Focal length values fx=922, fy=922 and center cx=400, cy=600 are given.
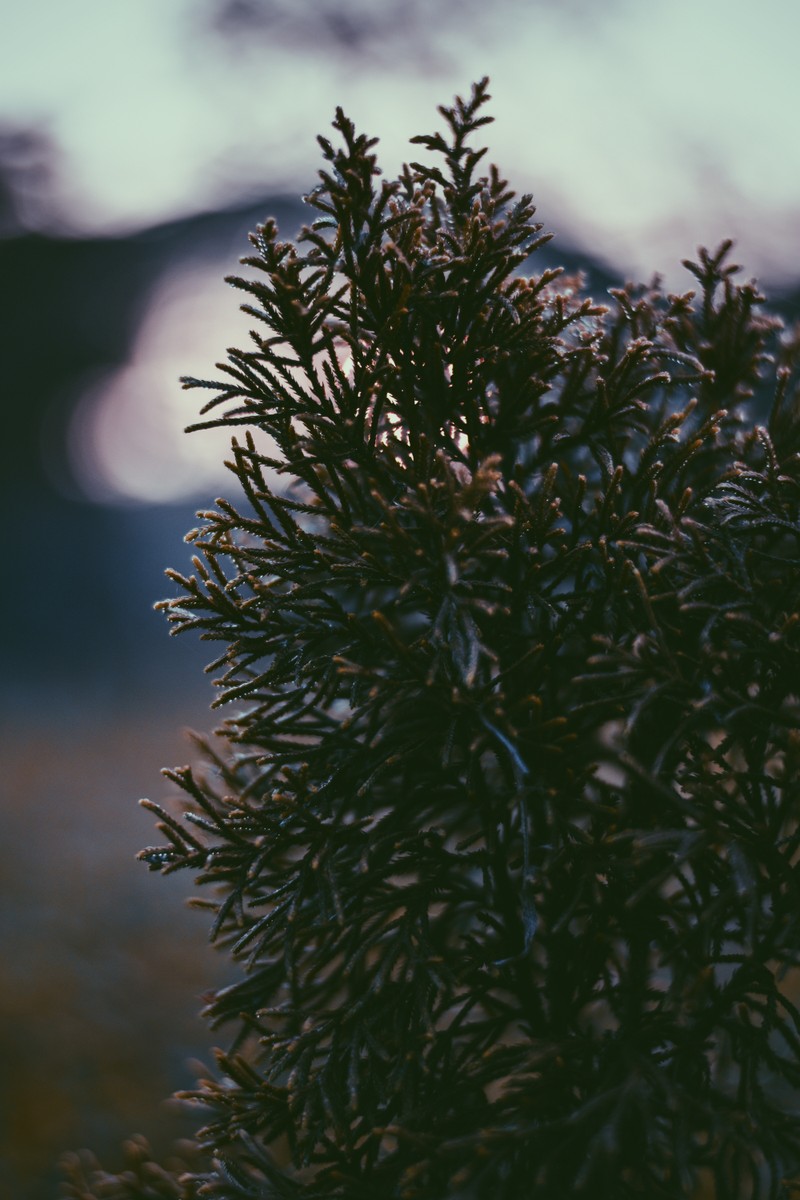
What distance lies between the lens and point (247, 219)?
827 inches

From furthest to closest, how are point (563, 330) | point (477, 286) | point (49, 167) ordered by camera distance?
point (49, 167)
point (563, 330)
point (477, 286)

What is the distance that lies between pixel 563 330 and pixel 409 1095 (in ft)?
8.19

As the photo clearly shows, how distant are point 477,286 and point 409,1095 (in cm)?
251

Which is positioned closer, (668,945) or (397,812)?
(668,945)

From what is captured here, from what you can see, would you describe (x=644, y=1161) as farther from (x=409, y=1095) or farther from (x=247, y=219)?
(x=247, y=219)

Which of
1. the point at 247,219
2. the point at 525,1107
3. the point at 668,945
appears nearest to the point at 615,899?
the point at 668,945

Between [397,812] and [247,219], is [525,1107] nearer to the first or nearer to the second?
[397,812]

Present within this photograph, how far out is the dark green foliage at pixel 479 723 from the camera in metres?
2.55

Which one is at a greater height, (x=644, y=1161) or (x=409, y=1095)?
(x=409, y=1095)

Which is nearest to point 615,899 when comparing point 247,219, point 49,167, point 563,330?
point 563,330

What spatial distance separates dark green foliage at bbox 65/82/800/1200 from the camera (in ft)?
8.38

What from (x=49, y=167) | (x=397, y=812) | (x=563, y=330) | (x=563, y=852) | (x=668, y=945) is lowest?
(x=668, y=945)

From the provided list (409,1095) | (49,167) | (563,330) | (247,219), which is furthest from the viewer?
(247,219)

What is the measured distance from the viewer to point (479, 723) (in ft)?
9.21
